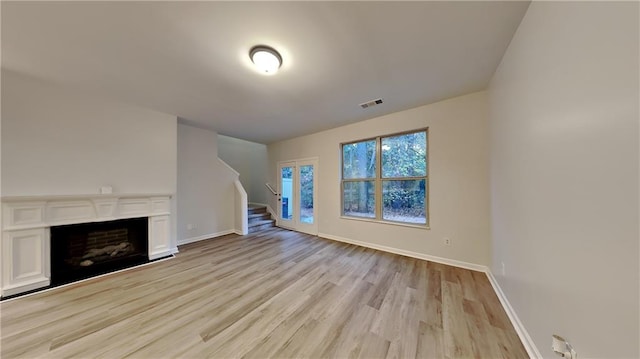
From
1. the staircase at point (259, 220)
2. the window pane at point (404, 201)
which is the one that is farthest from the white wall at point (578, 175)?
the staircase at point (259, 220)

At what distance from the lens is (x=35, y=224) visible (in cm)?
241

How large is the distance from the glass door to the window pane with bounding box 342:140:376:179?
0.82 metres

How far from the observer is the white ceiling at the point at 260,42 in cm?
148

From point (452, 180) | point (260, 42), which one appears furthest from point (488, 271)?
point (260, 42)

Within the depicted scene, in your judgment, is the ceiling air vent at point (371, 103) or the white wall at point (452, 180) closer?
the white wall at point (452, 180)

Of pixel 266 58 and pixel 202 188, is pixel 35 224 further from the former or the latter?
pixel 266 58

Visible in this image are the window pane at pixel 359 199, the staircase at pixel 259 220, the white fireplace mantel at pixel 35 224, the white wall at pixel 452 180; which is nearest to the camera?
the white fireplace mantel at pixel 35 224

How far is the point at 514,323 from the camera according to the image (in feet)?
5.71

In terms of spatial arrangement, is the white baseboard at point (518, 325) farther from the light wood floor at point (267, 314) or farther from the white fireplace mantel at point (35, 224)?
the white fireplace mantel at point (35, 224)

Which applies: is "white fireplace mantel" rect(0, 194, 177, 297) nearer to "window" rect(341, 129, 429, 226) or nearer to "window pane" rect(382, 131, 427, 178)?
"window" rect(341, 129, 429, 226)

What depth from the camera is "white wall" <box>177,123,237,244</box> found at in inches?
166

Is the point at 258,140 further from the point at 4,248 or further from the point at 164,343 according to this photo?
the point at 164,343

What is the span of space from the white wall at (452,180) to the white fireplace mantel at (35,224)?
442 cm

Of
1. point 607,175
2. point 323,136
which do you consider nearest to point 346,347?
point 607,175
